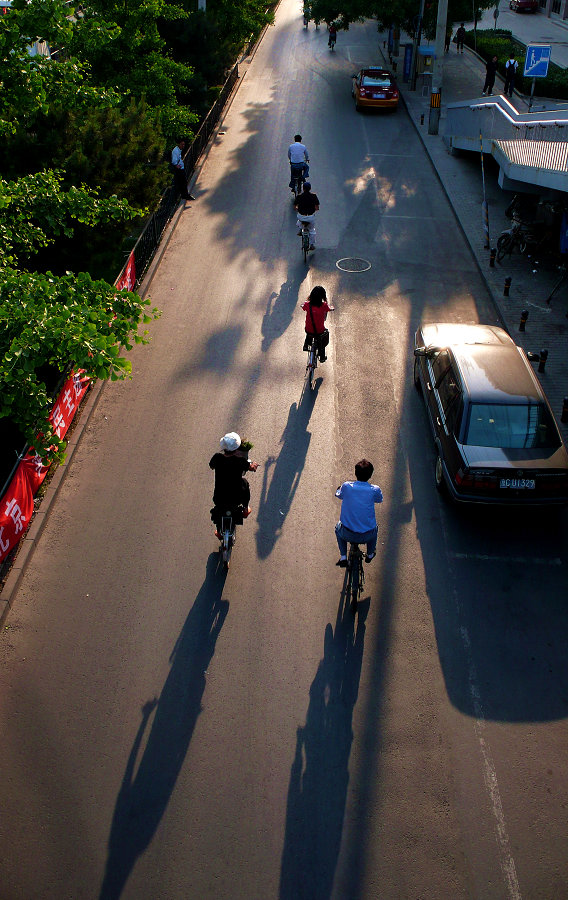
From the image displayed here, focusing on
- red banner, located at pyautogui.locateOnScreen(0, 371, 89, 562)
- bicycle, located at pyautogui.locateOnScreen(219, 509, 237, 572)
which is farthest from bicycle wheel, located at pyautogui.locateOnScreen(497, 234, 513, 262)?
bicycle, located at pyautogui.locateOnScreen(219, 509, 237, 572)

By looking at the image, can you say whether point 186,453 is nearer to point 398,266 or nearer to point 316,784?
point 316,784

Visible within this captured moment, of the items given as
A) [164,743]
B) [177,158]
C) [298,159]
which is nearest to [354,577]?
[164,743]

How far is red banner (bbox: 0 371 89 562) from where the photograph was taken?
902 cm

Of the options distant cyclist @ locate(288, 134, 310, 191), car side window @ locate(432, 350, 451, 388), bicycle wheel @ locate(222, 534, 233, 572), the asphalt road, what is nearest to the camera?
the asphalt road

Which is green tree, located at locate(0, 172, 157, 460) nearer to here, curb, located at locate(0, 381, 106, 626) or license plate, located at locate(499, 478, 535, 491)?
curb, located at locate(0, 381, 106, 626)

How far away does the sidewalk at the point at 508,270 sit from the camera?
1406 cm

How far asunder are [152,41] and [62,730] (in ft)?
61.9

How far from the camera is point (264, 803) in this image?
6.55 meters

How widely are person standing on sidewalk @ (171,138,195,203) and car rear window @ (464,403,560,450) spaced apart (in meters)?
13.5

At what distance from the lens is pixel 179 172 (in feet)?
66.8

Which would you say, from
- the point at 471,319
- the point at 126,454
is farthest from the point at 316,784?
the point at 471,319

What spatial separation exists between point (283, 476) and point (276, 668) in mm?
3503

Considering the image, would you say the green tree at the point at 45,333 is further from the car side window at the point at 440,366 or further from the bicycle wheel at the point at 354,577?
the car side window at the point at 440,366

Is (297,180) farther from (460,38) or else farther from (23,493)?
(460,38)
